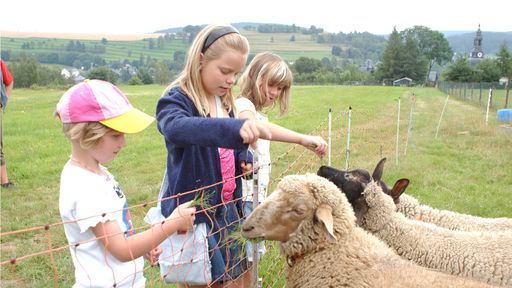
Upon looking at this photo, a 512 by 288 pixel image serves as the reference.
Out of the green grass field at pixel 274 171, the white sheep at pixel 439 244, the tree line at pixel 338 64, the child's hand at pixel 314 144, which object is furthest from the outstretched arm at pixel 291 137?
the tree line at pixel 338 64

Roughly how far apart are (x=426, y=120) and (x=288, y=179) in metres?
17.0

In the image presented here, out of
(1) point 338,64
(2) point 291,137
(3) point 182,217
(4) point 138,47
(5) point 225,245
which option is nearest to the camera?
(3) point 182,217

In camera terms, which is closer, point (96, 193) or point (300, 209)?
point (96, 193)

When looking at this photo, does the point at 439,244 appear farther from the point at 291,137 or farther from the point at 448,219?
the point at 291,137

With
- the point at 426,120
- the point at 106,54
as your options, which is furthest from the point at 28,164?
the point at 106,54

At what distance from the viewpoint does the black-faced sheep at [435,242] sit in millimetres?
3557

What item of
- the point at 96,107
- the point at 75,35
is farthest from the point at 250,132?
the point at 75,35

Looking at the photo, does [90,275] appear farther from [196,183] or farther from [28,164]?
[28,164]

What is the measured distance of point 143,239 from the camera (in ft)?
6.91

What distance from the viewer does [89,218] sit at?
78.1 inches

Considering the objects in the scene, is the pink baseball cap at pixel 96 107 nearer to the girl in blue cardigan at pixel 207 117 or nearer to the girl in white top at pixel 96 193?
the girl in white top at pixel 96 193

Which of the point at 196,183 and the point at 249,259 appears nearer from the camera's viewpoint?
the point at 196,183

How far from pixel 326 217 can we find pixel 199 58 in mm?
1188

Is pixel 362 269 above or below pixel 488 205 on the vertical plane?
above
